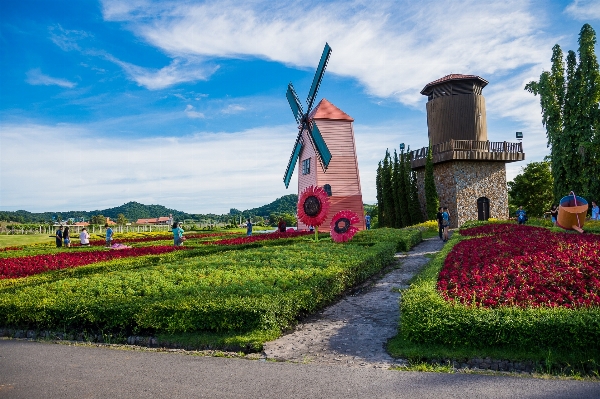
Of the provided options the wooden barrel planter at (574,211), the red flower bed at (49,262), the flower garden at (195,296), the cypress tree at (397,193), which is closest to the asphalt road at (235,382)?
the flower garden at (195,296)

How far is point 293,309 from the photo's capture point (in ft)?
23.8

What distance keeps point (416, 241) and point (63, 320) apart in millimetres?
14451

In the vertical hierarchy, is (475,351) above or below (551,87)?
below

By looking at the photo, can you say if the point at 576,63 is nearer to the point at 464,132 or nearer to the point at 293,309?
the point at 464,132

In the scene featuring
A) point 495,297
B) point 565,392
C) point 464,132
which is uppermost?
point 464,132

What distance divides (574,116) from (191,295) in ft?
79.2

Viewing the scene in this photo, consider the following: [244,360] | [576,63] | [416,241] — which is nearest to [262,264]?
[244,360]

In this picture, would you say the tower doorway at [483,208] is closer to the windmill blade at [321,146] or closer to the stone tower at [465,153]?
the stone tower at [465,153]

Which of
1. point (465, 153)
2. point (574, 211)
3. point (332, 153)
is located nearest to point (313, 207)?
point (332, 153)

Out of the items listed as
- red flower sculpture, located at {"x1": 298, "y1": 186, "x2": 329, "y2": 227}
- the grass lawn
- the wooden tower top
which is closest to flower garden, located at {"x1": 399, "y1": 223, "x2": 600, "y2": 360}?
red flower sculpture, located at {"x1": 298, "y1": 186, "x2": 329, "y2": 227}

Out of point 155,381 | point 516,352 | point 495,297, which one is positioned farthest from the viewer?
point 495,297

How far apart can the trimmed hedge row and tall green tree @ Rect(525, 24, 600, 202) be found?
706 inches

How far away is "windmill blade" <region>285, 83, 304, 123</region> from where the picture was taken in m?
26.2

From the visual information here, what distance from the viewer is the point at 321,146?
76.8 ft
